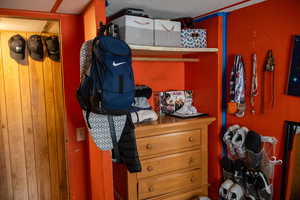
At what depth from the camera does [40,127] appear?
8.80 ft

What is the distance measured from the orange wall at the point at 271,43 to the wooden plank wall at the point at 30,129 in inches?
75.1

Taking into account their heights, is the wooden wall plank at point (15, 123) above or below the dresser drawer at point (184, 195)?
above

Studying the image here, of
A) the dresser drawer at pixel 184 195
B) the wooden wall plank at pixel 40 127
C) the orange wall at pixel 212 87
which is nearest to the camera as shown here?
the dresser drawer at pixel 184 195

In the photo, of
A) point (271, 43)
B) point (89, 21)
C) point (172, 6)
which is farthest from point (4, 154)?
point (271, 43)

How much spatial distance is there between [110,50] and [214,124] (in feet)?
4.81

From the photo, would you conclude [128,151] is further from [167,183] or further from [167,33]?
[167,33]

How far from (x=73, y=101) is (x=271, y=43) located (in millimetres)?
1783

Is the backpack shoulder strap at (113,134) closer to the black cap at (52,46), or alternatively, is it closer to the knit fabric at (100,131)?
the knit fabric at (100,131)

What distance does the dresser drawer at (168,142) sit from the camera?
2.06 m

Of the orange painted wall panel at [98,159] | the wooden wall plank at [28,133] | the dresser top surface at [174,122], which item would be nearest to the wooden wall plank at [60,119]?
the wooden wall plank at [28,133]

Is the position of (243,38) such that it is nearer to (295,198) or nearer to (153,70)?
(153,70)

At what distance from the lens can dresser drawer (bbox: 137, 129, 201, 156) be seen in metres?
2.06

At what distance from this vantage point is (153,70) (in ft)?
8.48

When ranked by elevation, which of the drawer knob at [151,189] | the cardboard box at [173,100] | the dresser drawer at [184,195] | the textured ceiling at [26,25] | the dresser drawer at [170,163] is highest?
the textured ceiling at [26,25]
